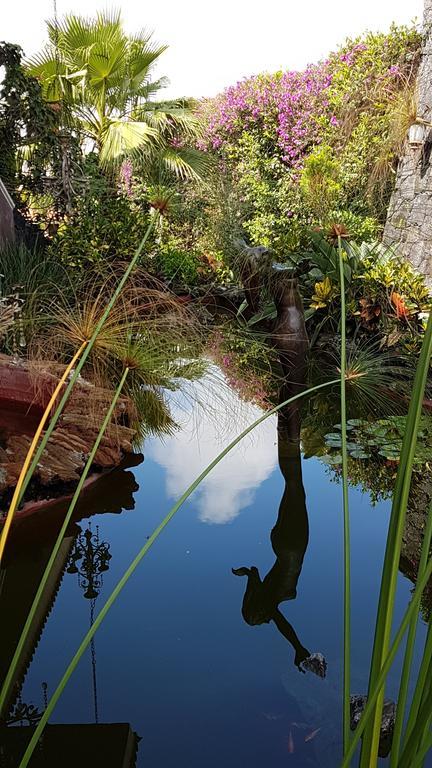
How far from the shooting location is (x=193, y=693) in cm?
163

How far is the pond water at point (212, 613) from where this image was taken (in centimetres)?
153

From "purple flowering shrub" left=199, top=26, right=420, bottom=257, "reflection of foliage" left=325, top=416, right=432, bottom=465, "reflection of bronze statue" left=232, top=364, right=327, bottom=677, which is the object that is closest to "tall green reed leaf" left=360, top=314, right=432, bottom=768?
"reflection of bronze statue" left=232, top=364, right=327, bottom=677

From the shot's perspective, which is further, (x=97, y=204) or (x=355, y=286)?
(x=97, y=204)

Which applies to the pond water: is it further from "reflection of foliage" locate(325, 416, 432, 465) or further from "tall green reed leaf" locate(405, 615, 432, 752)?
"tall green reed leaf" locate(405, 615, 432, 752)

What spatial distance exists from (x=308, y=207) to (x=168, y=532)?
5.90 metres

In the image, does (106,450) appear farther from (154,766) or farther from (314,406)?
(154,766)

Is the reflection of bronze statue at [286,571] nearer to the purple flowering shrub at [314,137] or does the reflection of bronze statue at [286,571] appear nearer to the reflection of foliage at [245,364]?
the reflection of foliage at [245,364]

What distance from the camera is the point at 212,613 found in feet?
6.50

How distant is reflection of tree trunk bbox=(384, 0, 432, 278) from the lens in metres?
6.14

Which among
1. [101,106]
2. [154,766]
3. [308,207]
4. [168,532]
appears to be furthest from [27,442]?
[101,106]

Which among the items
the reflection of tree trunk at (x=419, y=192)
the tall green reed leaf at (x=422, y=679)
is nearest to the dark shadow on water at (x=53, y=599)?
the tall green reed leaf at (x=422, y=679)

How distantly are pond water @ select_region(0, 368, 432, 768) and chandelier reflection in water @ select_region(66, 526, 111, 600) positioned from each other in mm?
13

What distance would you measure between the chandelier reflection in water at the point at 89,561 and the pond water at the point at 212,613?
0.01m

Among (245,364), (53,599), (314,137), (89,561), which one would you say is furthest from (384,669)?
(314,137)
